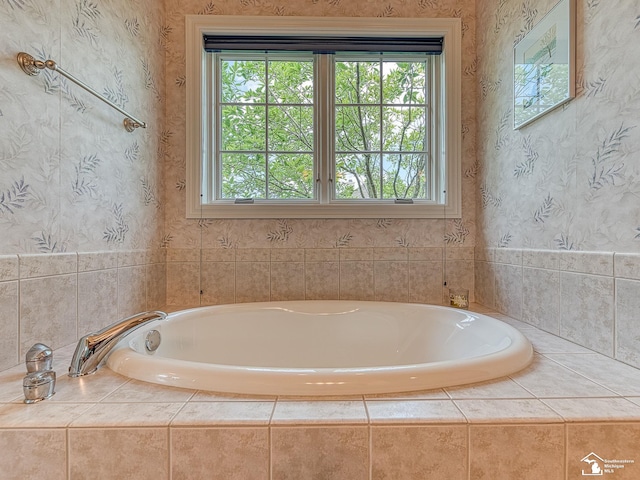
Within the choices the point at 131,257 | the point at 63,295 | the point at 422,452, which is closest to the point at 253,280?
the point at 131,257

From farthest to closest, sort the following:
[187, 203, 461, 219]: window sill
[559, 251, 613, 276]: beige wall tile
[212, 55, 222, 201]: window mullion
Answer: [212, 55, 222, 201]: window mullion < [187, 203, 461, 219]: window sill < [559, 251, 613, 276]: beige wall tile

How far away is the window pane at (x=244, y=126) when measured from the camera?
187 centimetres

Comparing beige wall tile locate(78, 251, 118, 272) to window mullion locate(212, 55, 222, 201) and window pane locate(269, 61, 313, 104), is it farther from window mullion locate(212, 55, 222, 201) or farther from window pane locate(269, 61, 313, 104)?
window pane locate(269, 61, 313, 104)

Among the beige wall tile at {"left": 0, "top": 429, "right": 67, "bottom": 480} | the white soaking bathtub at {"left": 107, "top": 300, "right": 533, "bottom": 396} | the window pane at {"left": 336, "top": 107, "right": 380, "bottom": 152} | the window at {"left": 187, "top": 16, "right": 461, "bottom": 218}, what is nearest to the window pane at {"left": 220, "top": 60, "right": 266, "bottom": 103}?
the window at {"left": 187, "top": 16, "right": 461, "bottom": 218}

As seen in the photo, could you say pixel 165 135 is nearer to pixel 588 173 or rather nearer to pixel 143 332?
pixel 143 332

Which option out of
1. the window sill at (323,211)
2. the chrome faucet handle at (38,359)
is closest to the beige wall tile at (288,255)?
the window sill at (323,211)

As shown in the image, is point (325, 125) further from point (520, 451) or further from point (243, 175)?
point (520, 451)

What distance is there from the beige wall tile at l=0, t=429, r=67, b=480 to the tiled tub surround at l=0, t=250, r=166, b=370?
1.23 ft

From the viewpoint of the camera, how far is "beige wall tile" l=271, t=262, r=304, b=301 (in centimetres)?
175

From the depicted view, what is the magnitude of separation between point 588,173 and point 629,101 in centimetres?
22

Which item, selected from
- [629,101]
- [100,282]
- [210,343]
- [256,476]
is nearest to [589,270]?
[629,101]

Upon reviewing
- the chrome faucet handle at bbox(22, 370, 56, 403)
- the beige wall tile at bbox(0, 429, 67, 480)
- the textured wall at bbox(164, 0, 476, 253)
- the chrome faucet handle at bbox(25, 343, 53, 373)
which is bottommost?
the beige wall tile at bbox(0, 429, 67, 480)

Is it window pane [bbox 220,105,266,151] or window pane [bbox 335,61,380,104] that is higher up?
window pane [bbox 335,61,380,104]

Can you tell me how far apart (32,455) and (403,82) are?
2.08 metres
